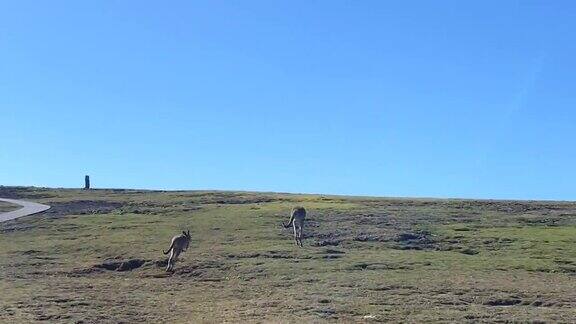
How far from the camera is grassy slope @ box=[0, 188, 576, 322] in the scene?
22969 millimetres

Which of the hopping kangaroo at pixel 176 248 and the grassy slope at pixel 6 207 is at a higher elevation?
the grassy slope at pixel 6 207

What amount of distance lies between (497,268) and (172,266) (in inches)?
550

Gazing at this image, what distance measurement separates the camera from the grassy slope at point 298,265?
2297 centimetres

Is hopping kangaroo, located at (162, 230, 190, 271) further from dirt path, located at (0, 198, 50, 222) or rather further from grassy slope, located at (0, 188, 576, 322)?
dirt path, located at (0, 198, 50, 222)

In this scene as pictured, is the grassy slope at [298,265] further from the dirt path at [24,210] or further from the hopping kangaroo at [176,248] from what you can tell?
the dirt path at [24,210]

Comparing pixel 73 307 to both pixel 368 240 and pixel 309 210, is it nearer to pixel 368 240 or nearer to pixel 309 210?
pixel 368 240

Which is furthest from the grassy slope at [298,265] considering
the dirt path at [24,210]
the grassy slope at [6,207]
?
the grassy slope at [6,207]

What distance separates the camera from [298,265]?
103ft

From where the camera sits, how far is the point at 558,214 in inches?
2125

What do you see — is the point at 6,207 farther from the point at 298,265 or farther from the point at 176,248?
the point at 298,265

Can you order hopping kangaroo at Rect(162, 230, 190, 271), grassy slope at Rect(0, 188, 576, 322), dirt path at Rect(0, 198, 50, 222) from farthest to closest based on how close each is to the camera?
dirt path at Rect(0, 198, 50, 222), hopping kangaroo at Rect(162, 230, 190, 271), grassy slope at Rect(0, 188, 576, 322)

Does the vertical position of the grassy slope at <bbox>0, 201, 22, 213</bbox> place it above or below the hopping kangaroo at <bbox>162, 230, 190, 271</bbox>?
above

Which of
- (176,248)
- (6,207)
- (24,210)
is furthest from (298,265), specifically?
(6,207)

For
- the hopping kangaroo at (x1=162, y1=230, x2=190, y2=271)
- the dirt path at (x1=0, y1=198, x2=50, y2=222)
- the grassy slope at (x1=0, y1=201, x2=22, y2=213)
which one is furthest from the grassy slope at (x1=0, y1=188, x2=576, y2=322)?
the grassy slope at (x1=0, y1=201, x2=22, y2=213)
